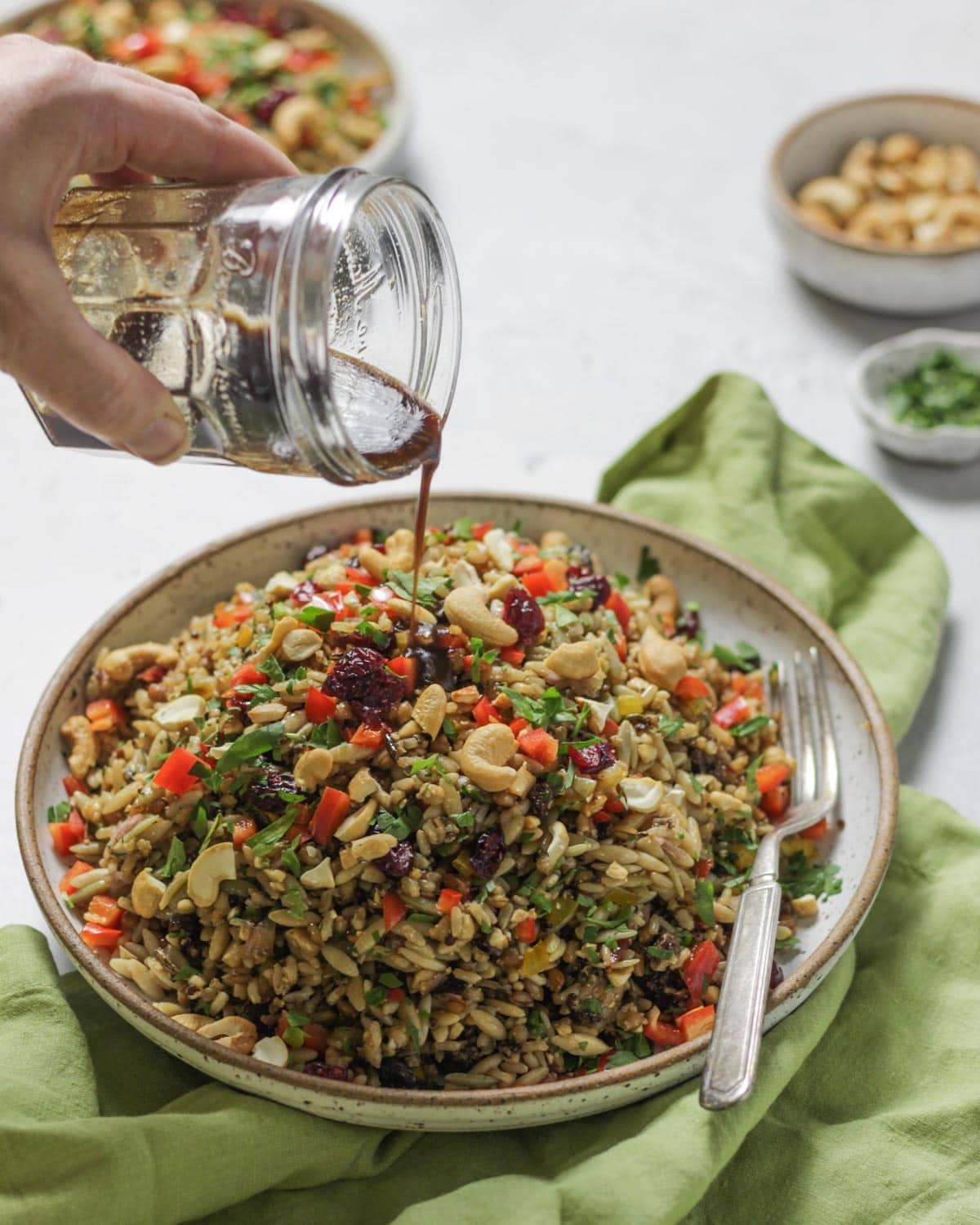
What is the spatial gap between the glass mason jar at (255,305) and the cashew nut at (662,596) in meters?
1.01

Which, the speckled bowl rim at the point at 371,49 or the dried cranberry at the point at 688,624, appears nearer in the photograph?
the dried cranberry at the point at 688,624

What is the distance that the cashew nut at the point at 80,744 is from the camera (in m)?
3.25

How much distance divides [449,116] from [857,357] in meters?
2.46

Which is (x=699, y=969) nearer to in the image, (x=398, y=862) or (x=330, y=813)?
(x=398, y=862)

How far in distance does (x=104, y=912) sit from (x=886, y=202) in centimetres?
410

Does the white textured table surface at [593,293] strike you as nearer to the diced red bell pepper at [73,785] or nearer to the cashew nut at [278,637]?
the diced red bell pepper at [73,785]

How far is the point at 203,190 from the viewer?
2.67 meters

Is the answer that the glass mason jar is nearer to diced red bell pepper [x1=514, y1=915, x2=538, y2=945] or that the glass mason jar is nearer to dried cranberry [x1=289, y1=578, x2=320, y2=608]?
dried cranberry [x1=289, y1=578, x2=320, y2=608]

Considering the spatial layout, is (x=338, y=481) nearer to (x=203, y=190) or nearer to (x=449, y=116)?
(x=203, y=190)

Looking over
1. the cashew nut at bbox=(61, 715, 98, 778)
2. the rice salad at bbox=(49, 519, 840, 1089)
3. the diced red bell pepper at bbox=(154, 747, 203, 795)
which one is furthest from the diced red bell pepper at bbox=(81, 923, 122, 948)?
the cashew nut at bbox=(61, 715, 98, 778)

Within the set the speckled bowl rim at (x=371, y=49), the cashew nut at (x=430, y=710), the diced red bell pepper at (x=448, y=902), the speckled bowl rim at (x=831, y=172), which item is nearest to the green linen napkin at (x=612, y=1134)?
the diced red bell pepper at (x=448, y=902)

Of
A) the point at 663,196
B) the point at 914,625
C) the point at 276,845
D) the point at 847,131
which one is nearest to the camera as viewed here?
the point at 276,845

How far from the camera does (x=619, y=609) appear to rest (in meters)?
3.43

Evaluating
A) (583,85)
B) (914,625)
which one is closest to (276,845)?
(914,625)
